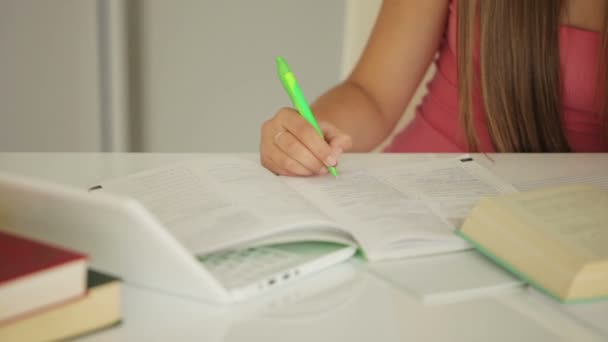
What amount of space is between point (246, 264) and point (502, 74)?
677 millimetres

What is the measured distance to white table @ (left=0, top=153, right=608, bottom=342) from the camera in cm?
55

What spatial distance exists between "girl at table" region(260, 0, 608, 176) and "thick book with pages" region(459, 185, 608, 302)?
1.36 ft

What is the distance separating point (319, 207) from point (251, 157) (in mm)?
237

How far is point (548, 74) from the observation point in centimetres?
119

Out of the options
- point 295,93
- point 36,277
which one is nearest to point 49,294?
point 36,277

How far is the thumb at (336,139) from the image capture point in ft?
2.88

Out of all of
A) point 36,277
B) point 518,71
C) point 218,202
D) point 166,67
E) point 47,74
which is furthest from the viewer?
point 166,67

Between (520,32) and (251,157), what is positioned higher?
(520,32)

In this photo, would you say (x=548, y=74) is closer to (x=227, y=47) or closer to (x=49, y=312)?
(x=49, y=312)

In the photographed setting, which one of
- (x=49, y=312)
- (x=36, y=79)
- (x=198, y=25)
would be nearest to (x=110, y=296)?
(x=49, y=312)

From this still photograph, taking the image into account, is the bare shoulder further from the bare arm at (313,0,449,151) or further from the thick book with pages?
the thick book with pages

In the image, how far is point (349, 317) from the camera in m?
0.58

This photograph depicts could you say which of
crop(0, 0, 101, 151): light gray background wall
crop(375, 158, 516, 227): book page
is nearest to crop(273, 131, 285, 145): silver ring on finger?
crop(375, 158, 516, 227): book page

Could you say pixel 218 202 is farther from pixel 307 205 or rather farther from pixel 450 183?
pixel 450 183
